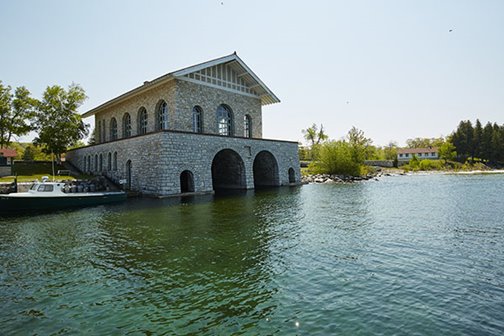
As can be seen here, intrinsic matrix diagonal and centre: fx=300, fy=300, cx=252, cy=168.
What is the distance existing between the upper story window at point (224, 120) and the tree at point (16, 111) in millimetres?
26149

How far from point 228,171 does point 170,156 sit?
9.14 m

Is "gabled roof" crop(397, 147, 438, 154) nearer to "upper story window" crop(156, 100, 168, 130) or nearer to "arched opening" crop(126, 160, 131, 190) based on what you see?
"upper story window" crop(156, 100, 168, 130)

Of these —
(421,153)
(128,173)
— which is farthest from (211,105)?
(421,153)

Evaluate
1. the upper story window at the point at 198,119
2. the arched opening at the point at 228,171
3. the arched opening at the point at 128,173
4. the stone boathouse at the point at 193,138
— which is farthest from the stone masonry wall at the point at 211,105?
the arched opening at the point at 128,173

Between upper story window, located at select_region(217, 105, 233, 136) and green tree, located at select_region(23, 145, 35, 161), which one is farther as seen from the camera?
green tree, located at select_region(23, 145, 35, 161)

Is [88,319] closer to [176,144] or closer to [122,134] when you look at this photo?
[176,144]

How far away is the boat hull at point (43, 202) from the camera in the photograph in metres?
16.2

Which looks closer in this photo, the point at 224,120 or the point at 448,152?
the point at 224,120

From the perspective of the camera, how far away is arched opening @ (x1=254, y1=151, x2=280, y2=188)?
1258 inches

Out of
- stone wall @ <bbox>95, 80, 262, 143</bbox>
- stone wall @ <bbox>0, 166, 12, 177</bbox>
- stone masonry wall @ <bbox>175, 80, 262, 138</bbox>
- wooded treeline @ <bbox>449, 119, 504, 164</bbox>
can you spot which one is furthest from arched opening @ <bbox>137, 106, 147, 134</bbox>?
wooded treeline @ <bbox>449, 119, 504, 164</bbox>

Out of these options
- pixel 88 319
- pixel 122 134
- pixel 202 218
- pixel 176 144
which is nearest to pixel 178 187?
pixel 176 144

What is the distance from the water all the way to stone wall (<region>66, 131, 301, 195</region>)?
931 cm

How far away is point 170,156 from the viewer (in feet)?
71.2

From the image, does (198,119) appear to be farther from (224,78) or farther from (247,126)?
(247,126)
